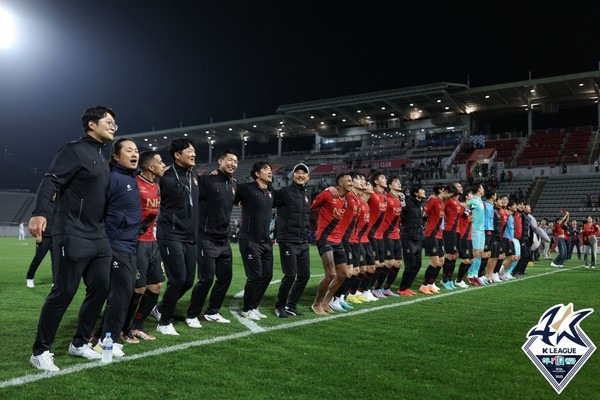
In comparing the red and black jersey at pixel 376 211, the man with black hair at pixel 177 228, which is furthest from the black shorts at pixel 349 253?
the man with black hair at pixel 177 228

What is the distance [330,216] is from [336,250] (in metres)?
0.51

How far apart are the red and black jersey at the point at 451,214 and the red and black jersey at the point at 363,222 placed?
3.30 m

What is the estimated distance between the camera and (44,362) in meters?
4.29

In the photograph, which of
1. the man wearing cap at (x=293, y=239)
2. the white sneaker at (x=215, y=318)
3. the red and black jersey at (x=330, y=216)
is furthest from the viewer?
the red and black jersey at (x=330, y=216)

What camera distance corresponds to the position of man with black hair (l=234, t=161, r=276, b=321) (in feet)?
23.6

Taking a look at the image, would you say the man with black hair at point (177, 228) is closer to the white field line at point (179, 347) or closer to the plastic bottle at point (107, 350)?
the white field line at point (179, 347)

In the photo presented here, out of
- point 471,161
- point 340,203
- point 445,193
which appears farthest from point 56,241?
point 471,161

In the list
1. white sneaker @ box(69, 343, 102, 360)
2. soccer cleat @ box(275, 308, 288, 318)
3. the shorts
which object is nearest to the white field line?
white sneaker @ box(69, 343, 102, 360)

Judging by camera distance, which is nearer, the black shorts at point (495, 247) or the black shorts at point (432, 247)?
the black shorts at point (432, 247)

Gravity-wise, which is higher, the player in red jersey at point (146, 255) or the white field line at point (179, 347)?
the player in red jersey at point (146, 255)

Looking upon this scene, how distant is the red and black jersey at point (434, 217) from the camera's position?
1103 centimetres

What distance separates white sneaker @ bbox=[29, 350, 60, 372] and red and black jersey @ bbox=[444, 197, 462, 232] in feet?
29.5

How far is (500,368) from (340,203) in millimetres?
3882

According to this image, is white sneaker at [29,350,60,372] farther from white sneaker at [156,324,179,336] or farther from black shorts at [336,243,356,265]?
black shorts at [336,243,356,265]
